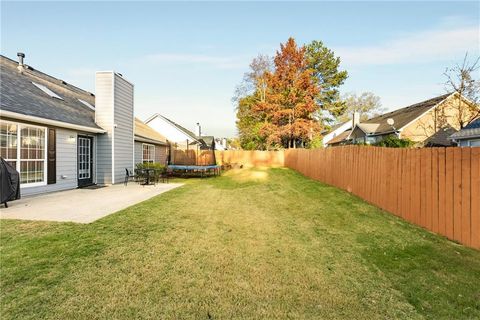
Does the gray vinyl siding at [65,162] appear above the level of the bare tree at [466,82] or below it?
below

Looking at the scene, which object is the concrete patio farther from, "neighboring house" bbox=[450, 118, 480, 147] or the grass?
"neighboring house" bbox=[450, 118, 480, 147]

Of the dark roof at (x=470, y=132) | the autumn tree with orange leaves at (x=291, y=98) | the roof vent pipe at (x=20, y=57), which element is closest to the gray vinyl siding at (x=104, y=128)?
the roof vent pipe at (x=20, y=57)

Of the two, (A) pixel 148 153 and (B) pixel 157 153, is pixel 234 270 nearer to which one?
(A) pixel 148 153

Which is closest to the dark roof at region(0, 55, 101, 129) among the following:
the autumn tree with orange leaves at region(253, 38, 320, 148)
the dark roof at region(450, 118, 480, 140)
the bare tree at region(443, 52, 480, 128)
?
the dark roof at region(450, 118, 480, 140)

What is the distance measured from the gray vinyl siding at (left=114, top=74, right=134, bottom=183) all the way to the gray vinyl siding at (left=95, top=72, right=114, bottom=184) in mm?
244

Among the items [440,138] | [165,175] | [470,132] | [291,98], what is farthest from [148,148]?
[440,138]

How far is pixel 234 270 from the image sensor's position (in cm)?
338

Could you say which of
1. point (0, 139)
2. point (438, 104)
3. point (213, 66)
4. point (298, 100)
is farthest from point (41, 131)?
point (438, 104)

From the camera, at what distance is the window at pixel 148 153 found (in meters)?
16.3

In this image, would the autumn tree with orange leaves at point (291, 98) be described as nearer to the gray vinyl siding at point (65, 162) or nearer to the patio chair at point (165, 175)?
the patio chair at point (165, 175)

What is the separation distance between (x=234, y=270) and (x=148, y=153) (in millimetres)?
15114

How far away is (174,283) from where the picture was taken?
2998 millimetres

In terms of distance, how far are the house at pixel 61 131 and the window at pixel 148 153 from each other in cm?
147

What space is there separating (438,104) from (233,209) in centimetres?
2149
